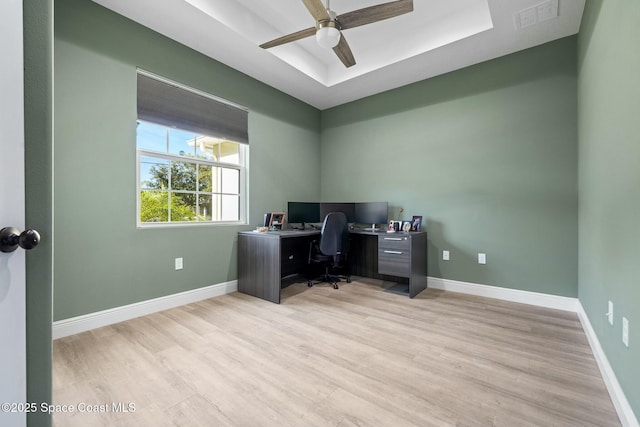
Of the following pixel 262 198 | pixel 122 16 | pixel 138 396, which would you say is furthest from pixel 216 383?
pixel 122 16

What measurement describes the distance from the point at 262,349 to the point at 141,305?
142 centimetres

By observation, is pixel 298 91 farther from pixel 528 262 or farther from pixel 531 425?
pixel 531 425

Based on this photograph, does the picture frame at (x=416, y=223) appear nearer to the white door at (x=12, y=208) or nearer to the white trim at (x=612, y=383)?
the white trim at (x=612, y=383)

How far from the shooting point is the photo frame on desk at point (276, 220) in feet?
11.7

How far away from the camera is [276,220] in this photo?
362 cm

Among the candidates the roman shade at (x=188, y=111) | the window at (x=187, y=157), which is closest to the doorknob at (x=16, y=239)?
the window at (x=187, y=157)

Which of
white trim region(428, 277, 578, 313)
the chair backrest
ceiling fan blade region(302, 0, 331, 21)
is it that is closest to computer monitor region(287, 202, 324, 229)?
the chair backrest

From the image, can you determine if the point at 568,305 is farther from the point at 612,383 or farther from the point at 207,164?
the point at 207,164

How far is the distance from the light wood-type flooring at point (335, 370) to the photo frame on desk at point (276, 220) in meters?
1.20

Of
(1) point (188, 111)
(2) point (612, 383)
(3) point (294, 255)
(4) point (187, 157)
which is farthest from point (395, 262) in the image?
(1) point (188, 111)

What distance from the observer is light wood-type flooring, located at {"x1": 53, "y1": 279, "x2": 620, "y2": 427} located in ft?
4.37

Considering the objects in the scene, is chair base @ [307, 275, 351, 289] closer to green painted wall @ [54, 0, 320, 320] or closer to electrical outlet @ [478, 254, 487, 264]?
green painted wall @ [54, 0, 320, 320]

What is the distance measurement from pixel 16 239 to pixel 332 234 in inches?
111

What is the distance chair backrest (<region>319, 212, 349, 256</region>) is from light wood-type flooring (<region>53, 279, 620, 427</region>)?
90cm
